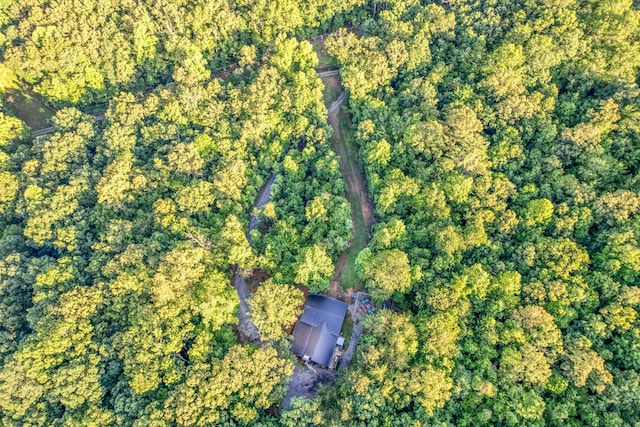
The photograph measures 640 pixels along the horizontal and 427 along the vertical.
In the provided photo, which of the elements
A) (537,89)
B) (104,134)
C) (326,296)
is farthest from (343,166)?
(104,134)

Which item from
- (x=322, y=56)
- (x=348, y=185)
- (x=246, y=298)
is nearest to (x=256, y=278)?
(x=246, y=298)

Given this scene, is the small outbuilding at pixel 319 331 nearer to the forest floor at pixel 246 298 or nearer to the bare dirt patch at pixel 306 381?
the bare dirt patch at pixel 306 381

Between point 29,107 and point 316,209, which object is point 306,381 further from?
point 29,107

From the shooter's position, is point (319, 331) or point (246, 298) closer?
point (319, 331)

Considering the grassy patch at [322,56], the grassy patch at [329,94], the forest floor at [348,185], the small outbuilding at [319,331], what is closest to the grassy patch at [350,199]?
the forest floor at [348,185]

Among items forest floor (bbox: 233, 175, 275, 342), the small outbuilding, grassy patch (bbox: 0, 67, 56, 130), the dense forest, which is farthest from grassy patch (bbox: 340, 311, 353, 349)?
grassy patch (bbox: 0, 67, 56, 130)

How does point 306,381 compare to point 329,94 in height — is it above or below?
below

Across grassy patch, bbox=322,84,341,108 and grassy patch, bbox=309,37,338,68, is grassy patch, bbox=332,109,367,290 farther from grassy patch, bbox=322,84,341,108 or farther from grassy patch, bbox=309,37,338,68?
Result: grassy patch, bbox=309,37,338,68
